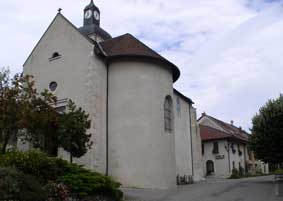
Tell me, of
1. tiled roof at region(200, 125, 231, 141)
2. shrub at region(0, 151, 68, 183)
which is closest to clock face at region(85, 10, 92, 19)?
tiled roof at region(200, 125, 231, 141)

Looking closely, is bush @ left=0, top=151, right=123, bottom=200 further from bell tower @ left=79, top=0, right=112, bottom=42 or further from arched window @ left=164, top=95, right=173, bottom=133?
bell tower @ left=79, top=0, right=112, bottom=42

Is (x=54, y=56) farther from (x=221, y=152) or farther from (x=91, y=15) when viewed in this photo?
(x=221, y=152)

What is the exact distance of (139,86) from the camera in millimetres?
24844

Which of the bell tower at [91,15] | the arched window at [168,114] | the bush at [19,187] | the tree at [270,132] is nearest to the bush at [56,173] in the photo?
the bush at [19,187]

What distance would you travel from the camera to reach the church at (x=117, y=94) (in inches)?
929

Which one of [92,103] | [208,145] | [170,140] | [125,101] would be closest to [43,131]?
[92,103]

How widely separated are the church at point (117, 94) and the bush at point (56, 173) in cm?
770

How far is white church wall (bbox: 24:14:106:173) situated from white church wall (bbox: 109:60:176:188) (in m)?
0.83

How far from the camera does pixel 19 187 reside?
1156cm

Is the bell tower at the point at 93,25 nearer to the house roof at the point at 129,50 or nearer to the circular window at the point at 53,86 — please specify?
the house roof at the point at 129,50

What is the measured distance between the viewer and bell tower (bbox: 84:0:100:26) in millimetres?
40875

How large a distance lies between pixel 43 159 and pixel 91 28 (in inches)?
1073

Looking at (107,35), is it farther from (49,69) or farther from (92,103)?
(92,103)

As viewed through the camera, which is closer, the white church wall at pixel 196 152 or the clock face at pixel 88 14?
the white church wall at pixel 196 152
